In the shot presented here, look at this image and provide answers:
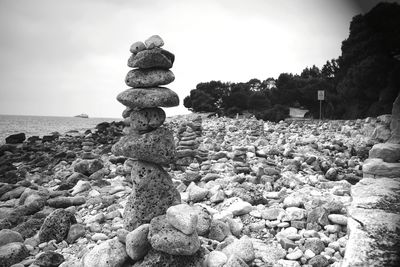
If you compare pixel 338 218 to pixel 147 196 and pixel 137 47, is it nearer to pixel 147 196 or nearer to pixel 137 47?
pixel 147 196

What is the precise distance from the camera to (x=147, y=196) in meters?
5.15

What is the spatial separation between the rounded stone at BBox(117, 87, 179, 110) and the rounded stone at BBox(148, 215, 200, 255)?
88.8 inches

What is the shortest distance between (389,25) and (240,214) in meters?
20.7

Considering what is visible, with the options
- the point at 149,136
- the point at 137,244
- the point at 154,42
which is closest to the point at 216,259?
the point at 137,244

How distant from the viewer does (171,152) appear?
522cm

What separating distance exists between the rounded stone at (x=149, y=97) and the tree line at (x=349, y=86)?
9.92 metres

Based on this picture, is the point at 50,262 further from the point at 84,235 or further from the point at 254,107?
the point at 254,107

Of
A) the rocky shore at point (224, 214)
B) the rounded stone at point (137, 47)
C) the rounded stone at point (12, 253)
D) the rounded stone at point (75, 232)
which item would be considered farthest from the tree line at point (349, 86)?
the rounded stone at point (12, 253)

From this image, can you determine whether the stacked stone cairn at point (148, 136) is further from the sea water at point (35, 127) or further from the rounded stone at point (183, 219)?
the sea water at point (35, 127)

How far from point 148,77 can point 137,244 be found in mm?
2930

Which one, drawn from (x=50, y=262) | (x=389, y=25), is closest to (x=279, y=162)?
(x=50, y=262)

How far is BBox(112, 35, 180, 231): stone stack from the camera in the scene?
16.7 ft

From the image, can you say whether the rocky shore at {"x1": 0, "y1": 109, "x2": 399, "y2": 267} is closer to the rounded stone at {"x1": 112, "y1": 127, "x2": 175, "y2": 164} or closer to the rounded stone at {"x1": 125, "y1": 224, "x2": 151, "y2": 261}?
the rounded stone at {"x1": 125, "y1": 224, "x2": 151, "y2": 261}

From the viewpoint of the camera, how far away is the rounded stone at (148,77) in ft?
17.0
